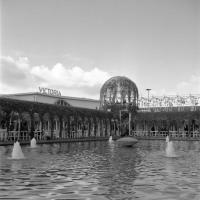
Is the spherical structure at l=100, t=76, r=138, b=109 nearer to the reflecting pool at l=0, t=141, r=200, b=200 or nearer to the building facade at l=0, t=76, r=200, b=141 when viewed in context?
the building facade at l=0, t=76, r=200, b=141

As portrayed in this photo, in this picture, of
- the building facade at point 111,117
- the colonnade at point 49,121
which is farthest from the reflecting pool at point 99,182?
the building facade at point 111,117

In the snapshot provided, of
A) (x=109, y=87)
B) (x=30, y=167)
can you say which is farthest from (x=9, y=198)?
(x=109, y=87)

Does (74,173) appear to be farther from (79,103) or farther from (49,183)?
(79,103)

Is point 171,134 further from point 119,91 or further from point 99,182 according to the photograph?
point 99,182

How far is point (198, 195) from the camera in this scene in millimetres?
7430

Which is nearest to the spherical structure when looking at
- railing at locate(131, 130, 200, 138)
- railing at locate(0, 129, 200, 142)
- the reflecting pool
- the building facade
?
the building facade

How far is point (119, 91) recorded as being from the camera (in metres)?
40.5

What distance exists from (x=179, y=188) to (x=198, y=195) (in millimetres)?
799

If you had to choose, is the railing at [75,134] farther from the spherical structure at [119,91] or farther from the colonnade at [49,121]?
the spherical structure at [119,91]

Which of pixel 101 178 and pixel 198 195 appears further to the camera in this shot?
pixel 101 178

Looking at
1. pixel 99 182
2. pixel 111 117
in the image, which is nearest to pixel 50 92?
pixel 111 117

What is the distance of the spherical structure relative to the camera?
132 feet

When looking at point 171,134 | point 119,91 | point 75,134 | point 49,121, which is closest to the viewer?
point 119,91

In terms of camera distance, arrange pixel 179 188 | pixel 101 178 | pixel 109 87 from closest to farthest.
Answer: pixel 179 188, pixel 101 178, pixel 109 87
